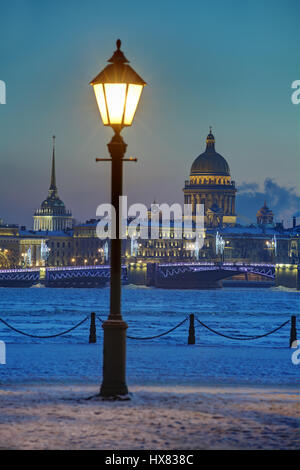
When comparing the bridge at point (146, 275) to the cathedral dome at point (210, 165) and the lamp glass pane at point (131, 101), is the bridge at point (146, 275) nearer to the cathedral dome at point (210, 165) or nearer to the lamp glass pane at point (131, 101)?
the cathedral dome at point (210, 165)

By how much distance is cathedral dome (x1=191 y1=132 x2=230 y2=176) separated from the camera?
179 metres

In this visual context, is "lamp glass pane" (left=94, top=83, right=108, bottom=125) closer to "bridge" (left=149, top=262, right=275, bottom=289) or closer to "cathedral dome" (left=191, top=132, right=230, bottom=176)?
"bridge" (left=149, top=262, right=275, bottom=289)

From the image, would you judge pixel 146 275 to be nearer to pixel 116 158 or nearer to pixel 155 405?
pixel 116 158

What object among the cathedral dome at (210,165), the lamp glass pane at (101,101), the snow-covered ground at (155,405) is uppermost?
the cathedral dome at (210,165)

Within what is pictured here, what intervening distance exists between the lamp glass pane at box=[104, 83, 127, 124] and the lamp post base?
6.11 ft

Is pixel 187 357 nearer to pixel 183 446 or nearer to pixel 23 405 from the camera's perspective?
pixel 23 405

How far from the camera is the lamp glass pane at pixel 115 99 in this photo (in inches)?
366

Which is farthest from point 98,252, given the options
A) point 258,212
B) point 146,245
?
point 258,212

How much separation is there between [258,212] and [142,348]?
179713 mm

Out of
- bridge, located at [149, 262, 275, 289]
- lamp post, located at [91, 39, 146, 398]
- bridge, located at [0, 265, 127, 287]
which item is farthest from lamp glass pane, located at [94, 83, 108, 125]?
bridge, located at [149, 262, 275, 289]

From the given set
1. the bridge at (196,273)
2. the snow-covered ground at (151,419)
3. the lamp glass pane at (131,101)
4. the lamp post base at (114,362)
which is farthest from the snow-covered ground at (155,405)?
the bridge at (196,273)

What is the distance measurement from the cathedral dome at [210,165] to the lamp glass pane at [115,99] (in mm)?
169732
